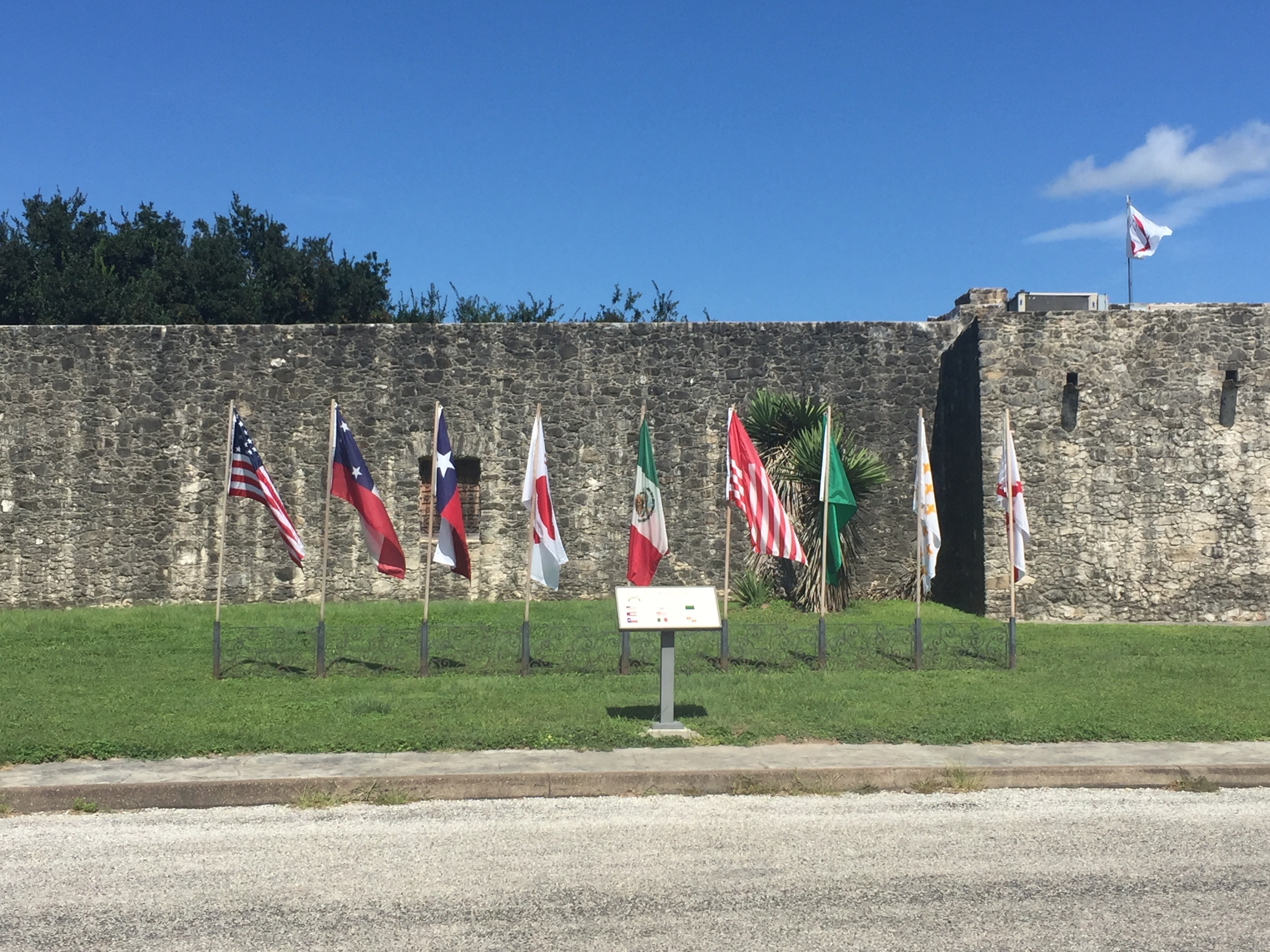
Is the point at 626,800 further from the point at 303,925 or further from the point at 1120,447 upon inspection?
the point at 1120,447

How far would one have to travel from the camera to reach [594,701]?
9.91 meters

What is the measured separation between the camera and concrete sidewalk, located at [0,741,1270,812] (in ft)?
23.6

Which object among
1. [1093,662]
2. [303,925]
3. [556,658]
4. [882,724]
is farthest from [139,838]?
[1093,662]

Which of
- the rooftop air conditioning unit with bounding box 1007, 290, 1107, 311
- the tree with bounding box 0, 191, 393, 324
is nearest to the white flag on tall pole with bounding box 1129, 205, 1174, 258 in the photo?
the rooftop air conditioning unit with bounding box 1007, 290, 1107, 311

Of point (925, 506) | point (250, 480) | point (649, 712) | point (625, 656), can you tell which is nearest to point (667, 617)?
point (649, 712)

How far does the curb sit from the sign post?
3.98 ft

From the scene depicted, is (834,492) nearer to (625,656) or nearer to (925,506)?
(925,506)

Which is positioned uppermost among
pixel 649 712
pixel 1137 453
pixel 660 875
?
pixel 1137 453

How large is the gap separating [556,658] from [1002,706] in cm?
461

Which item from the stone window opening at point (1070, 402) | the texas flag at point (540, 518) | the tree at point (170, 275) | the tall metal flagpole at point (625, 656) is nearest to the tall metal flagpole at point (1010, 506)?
the tall metal flagpole at point (625, 656)

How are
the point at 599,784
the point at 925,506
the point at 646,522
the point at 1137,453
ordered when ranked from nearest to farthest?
the point at 599,784, the point at 646,522, the point at 925,506, the point at 1137,453

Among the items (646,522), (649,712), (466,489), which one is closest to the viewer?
(649,712)

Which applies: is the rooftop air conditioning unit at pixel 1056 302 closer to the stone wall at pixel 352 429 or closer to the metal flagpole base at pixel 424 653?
the stone wall at pixel 352 429

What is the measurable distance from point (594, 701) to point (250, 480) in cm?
424
